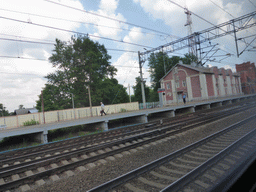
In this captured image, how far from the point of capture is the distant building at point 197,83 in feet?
122

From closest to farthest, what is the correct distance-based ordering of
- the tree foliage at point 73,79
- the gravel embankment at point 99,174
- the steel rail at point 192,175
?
1. the steel rail at point 192,175
2. the gravel embankment at point 99,174
3. the tree foliage at point 73,79

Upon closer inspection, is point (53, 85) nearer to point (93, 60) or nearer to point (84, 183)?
point (93, 60)

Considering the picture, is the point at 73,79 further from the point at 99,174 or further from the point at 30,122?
the point at 99,174

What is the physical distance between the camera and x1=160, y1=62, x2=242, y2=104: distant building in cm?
3722

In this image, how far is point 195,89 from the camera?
38.2 meters

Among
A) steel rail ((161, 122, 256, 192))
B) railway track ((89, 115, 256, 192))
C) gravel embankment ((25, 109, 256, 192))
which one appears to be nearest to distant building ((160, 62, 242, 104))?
gravel embankment ((25, 109, 256, 192))

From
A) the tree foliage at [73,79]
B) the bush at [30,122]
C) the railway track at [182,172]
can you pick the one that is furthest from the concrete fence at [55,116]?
the railway track at [182,172]

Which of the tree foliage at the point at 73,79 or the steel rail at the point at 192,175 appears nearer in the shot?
the steel rail at the point at 192,175

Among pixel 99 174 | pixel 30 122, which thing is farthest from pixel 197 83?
pixel 99 174

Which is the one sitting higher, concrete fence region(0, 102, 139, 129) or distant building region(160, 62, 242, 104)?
distant building region(160, 62, 242, 104)

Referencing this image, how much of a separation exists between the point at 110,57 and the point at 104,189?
40564 mm

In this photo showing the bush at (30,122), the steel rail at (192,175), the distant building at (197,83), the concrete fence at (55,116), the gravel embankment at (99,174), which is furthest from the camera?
the distant building at (197,83)

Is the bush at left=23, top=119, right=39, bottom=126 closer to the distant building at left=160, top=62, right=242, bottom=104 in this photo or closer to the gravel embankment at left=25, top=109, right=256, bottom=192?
the gravel embankment at left=25, top=109, right=256, bottom=192

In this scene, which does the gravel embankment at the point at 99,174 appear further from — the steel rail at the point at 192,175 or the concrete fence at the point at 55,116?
the concrete fence at the point at 55,116
